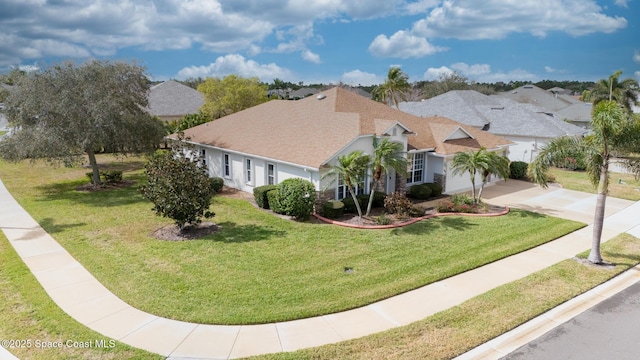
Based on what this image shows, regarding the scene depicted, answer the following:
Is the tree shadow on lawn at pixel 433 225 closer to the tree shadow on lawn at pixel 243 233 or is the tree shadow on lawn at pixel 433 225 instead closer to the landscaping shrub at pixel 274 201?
the tree shadow on lawn at pixel 243 233

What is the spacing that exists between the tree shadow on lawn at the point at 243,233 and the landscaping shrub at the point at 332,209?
2.66m

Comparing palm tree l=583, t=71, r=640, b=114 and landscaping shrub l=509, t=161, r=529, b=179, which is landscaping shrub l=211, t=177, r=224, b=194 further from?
palm tree l=583, t=71, r=640, b=114

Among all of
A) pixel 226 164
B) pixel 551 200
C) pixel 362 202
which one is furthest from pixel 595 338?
pixel 226 164

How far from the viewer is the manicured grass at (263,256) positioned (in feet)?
34.4

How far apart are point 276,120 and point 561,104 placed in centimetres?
5686

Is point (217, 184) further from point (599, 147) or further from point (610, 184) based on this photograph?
point (610, 184)

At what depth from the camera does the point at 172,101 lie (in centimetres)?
5125

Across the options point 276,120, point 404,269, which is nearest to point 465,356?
point 404,269

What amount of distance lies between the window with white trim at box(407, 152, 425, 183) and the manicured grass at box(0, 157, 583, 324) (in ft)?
17.2

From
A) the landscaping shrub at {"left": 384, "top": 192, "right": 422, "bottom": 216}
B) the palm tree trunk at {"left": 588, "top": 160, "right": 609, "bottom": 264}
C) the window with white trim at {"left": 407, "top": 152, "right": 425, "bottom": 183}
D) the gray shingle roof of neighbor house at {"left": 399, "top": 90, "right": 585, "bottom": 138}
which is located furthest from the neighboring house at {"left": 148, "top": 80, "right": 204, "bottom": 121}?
the palm tree trunk at {"left": 588, "top": 160, "right": 609, "bottom": 264}

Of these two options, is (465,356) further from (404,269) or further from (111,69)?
(111,69)

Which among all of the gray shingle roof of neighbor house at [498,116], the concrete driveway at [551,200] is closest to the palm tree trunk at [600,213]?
the concrete driveway at [551,200]

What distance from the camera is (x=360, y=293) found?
432 inches

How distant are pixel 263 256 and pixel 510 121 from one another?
99.7ft
